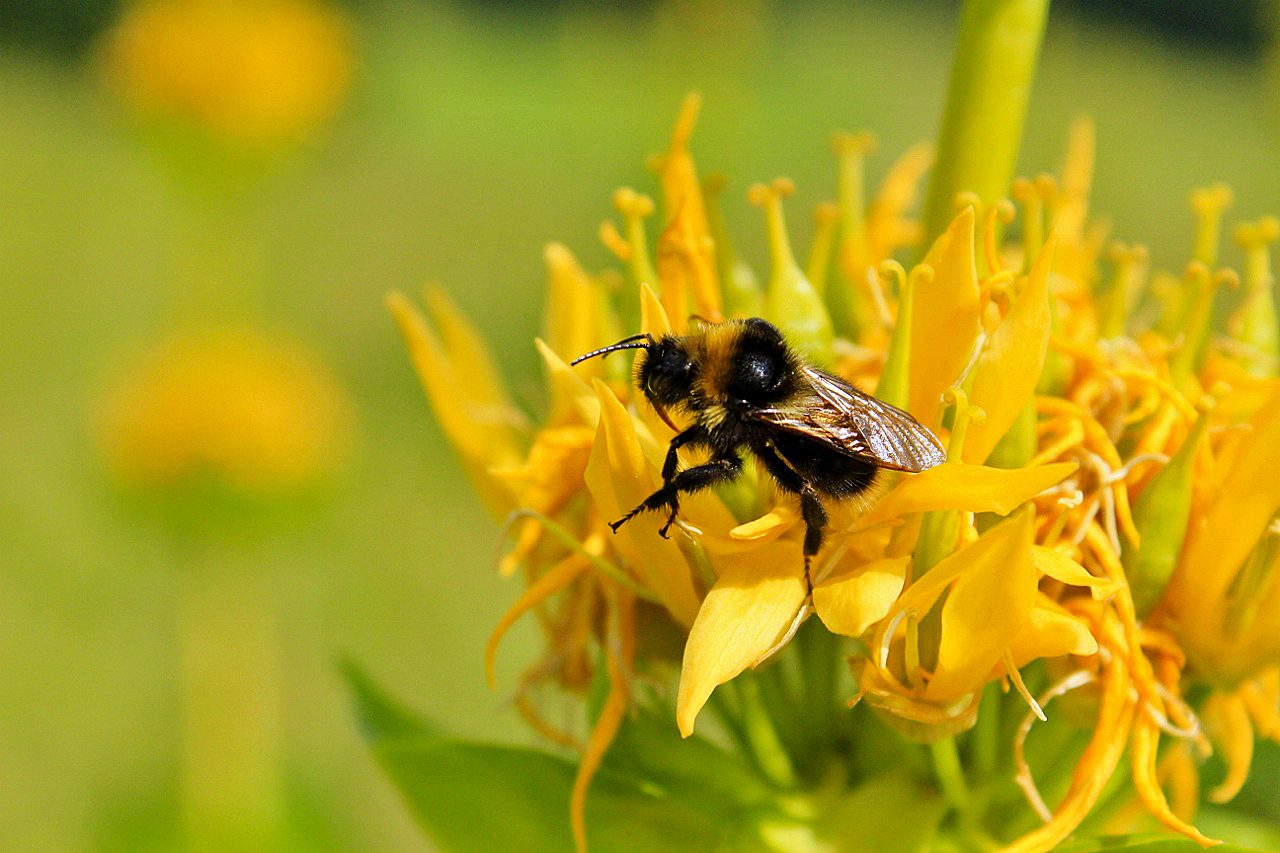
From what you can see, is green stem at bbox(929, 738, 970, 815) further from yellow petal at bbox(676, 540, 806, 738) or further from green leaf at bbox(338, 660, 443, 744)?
green leaf at bbox(338, 660, 443, 744)

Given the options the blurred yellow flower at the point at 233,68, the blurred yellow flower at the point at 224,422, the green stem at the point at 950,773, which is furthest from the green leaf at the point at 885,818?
the blurred yellow flower at the point at 233,68

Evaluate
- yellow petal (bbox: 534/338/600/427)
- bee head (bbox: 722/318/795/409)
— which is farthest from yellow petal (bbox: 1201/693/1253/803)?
yellow petal (bbox: 534/338/600/427)

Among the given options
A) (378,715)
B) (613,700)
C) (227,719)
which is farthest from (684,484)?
(227,719)

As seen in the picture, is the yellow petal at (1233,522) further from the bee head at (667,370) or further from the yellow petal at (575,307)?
the yellow petal at (575,307)

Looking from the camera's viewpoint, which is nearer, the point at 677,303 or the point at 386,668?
the point at 677,303

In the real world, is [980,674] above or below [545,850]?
above

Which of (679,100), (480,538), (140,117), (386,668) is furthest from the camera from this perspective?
(480,538)

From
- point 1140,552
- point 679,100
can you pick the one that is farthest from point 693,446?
point 679,100

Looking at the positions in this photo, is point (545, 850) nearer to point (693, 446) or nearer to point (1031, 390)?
point (693, 446)
